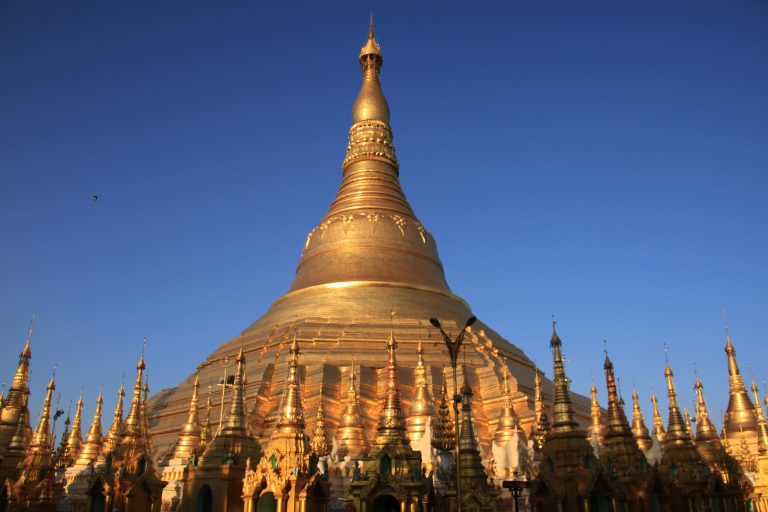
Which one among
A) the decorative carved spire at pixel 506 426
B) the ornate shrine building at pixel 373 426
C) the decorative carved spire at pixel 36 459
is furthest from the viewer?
the decorative carved spire at pixel 506 426

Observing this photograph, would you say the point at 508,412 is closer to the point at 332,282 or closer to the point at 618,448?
the point at 618,448

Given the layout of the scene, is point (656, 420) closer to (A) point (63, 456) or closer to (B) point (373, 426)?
(B) point (373, 426)

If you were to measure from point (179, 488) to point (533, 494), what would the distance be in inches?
412

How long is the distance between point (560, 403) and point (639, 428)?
12.0 meters

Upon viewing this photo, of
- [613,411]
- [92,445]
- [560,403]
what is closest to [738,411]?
[613,411]

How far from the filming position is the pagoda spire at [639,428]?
2519 centimetres

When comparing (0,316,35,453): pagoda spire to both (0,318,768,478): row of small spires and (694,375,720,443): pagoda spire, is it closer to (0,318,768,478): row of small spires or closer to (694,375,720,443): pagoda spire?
(0,318,768,478): row of small spires

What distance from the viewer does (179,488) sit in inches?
801

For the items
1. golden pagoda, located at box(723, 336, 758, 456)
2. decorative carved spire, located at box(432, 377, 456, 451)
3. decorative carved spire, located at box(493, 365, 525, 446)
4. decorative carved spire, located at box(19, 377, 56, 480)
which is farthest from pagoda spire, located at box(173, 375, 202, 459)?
golden pagoda, located at box(723, 336, 758, 456)

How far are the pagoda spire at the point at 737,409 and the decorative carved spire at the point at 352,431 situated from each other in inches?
691

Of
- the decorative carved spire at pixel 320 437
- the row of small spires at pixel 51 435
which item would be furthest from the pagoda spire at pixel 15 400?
the decorative carved spire at pixel 320 437

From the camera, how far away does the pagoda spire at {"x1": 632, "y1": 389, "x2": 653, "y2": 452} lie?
25.2 metres

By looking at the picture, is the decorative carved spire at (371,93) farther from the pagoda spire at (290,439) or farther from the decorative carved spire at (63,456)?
the pagoda spire at (290,439)

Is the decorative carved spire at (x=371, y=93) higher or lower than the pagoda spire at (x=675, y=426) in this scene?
higher
